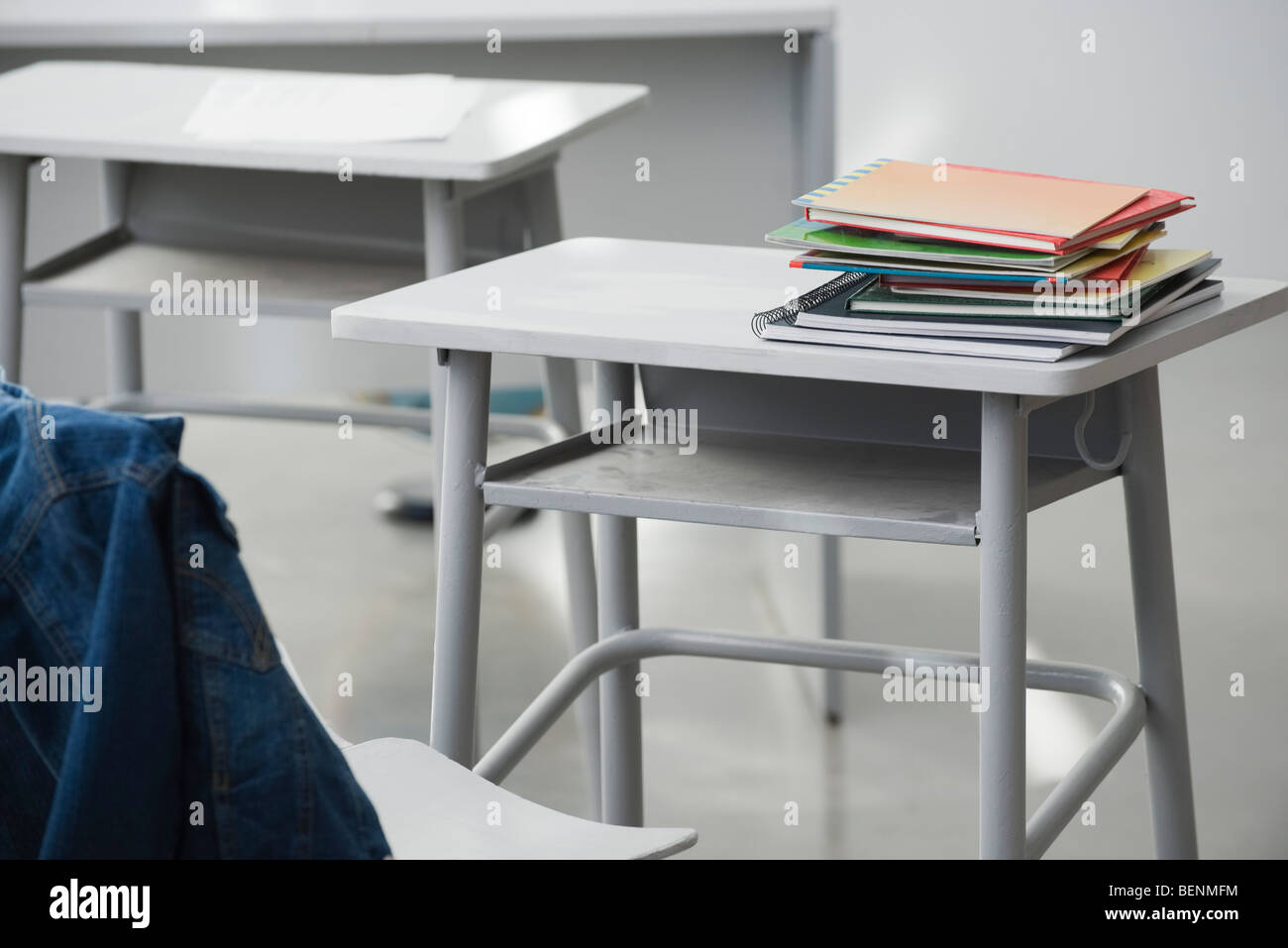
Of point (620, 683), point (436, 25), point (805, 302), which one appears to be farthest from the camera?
point (436, 25)

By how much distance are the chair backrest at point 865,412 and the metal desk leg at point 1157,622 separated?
0.03m

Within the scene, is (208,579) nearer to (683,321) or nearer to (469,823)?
(469,823)

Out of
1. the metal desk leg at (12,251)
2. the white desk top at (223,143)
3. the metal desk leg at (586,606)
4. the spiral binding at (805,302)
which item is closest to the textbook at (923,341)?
the spiral binding at (805,302)

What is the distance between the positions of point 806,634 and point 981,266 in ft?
5.58

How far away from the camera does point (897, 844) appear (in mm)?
1996

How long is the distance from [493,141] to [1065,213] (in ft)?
2.85

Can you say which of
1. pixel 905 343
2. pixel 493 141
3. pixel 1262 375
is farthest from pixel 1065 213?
pixel 1262 375

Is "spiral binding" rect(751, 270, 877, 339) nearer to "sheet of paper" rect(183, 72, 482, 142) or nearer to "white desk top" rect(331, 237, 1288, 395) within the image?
"white desk top" rect(331, 237, 1288, 395)

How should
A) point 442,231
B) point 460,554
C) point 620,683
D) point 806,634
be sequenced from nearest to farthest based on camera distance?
point 460,554
point 620,683
point 442,231
point 806,634

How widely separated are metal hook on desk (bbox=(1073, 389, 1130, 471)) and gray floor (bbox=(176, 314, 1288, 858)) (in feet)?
2.62

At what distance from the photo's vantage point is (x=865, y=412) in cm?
133

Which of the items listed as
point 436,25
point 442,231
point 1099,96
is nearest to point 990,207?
point 442,231

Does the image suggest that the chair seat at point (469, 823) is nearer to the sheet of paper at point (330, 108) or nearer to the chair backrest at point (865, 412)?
the chair backrest at point (865, 412)
